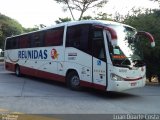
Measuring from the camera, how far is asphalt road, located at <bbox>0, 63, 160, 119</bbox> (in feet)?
33.1

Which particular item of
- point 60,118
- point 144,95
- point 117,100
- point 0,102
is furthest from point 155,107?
point 0,102

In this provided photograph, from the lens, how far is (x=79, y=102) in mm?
11562

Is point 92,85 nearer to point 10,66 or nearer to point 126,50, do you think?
point 126,50

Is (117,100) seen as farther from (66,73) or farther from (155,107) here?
(66,73)

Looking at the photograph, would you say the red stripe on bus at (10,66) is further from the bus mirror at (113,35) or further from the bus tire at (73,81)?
the bus mirror at (113,35)

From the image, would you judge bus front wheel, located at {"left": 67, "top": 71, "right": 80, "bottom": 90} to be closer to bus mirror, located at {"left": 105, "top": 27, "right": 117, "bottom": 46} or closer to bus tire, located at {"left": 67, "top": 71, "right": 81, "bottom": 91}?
bus tire, located at {"left": 67, "top": 71, "right": 81, "bottom": 91}

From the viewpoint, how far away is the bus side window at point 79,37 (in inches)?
539

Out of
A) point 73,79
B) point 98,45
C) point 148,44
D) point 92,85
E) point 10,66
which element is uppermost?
point 148,44

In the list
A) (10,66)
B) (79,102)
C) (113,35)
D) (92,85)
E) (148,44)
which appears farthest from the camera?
(10,66)

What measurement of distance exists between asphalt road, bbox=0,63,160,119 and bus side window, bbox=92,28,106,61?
5.58 feet

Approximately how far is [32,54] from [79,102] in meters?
8.26

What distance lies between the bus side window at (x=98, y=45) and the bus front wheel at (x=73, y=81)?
187cm

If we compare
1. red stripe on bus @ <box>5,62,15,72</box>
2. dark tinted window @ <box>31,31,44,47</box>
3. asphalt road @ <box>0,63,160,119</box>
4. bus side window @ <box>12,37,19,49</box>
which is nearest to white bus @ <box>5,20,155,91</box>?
dark tinted window @ <box>31,31,44,47</box>

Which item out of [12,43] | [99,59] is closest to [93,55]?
[99,59]
